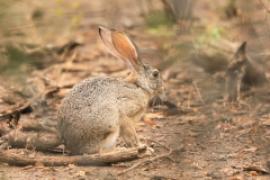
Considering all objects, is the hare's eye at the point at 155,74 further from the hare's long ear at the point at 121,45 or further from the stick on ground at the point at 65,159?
the stick on ground at the point at 65,159

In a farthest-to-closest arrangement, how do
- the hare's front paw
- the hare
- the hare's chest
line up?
the hare's chest < the hare's front paw < the hare

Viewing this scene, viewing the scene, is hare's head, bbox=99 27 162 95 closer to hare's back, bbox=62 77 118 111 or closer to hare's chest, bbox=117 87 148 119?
hare's chest, bbox=117 87 148 119

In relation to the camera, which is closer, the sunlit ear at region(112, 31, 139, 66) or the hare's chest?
the hare's chest

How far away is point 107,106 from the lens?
585 cm

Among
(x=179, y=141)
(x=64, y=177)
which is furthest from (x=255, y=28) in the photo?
(x=64, y=177)

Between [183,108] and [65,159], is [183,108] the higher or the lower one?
the higher one

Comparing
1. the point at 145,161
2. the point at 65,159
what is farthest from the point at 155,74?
the point at 65,159

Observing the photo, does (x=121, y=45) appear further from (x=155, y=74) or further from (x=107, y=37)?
(x=155, y=74)

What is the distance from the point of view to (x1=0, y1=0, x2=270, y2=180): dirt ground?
17.9 feet

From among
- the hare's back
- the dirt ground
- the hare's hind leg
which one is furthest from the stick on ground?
the hare's back

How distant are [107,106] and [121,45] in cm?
79

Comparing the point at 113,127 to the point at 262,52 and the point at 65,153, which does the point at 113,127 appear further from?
the point at 262,52

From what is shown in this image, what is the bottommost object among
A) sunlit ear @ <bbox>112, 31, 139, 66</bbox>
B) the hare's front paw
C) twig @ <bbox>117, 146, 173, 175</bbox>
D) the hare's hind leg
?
twig @ <bbox>117, 146, 173, 175</bbox>

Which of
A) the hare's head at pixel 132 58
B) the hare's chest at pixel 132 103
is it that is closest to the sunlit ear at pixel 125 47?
the hare's head at pixel 132 58
